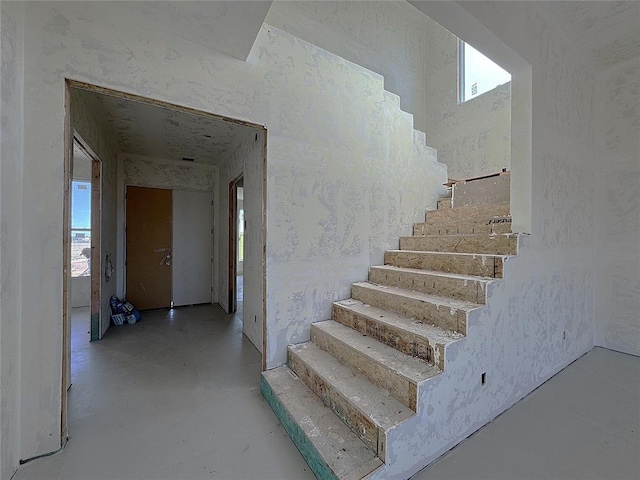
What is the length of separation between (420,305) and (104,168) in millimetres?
4051

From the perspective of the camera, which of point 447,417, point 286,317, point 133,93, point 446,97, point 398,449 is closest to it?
point 398,449

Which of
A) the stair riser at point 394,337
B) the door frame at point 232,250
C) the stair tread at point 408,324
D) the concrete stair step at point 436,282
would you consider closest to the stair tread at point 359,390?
the stair riser at point 394,337

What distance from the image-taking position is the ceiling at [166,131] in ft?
9.48

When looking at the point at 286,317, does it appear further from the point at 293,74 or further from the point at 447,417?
the point at 293,74

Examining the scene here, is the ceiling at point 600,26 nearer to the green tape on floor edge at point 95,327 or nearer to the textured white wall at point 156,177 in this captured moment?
the textured white wall at point 156,177

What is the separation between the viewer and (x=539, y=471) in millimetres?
1491

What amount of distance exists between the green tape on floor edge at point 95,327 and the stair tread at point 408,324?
9.68 ft

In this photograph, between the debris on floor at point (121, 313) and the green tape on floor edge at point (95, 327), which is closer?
the green tape on floor edge at point (95, 327)

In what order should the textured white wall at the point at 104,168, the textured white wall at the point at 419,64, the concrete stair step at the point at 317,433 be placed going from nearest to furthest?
the concrete stair step at the point at 317,433
the textured white wall at the point at 104,168
the textured white wall at the point at 419,64

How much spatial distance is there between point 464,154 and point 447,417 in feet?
14.6

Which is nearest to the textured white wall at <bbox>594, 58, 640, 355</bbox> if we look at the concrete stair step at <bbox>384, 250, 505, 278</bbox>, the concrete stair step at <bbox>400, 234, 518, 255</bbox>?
the concrete stair step at <bbox>400, 234, 518, 255</bbox>

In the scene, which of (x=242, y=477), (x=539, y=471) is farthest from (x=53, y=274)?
(x=539, y=471)

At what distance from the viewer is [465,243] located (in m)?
2.53

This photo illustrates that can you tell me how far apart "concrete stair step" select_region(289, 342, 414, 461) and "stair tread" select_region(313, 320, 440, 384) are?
0.17 m
